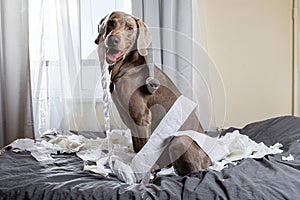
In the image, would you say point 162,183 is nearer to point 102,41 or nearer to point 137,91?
point 137,91

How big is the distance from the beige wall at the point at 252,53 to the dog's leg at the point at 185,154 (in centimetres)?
150

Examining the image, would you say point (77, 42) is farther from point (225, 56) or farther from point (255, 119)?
Answer: point (255, 119)

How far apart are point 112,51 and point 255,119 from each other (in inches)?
69.3

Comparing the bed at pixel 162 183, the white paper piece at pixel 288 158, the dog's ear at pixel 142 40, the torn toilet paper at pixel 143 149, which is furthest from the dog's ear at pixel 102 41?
the white paper piece at pixel 288 158

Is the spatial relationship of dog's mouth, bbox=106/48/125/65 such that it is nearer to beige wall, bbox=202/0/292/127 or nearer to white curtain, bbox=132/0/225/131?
white curtain, bbox=132/0/225/131

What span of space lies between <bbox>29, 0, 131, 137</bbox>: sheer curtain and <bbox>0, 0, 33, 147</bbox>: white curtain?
5cm

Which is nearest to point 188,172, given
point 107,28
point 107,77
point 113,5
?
point 107,77

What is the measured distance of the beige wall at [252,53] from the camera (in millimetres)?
2688

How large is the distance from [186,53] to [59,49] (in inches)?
36.4

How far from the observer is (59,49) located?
254cm

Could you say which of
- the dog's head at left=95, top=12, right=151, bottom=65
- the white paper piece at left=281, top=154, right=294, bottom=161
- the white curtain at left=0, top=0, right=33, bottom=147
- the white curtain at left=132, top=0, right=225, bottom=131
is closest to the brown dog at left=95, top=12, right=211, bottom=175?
the dog's head at left=95, top=12, right=151, bottom=65

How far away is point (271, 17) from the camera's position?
270 cm

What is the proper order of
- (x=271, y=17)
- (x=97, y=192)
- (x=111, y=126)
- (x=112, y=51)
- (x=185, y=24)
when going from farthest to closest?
(x=271, y=17) < (x=185, y=24) < (x=111, y=126) < (x=112, y=51) < (x=97, y=192)

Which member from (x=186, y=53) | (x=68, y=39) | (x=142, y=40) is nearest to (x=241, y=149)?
(x=142, y=40)
